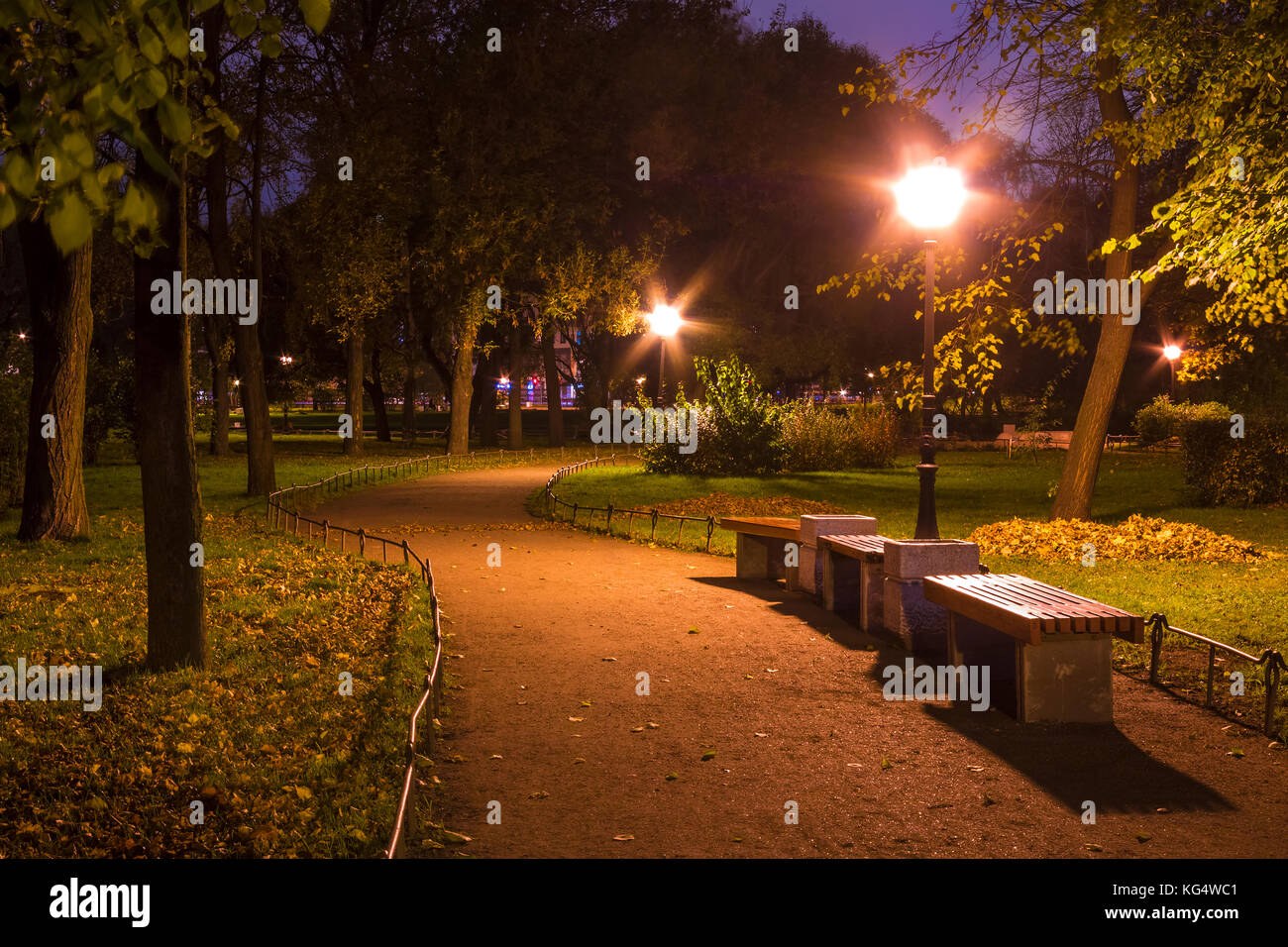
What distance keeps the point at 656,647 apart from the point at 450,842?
4.40 metres

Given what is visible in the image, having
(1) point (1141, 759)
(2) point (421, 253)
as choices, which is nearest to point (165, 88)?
(1) point (1141, 759)

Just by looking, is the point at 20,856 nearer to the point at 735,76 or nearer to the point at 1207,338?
the point at 1207,338

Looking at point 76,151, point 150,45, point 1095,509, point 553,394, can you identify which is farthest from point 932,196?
point 553,394

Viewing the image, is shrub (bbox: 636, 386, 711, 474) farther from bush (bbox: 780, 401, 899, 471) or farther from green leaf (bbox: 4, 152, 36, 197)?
green leaf (bbox: 4, 152, 36, 197)

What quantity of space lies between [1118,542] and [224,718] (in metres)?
11.8

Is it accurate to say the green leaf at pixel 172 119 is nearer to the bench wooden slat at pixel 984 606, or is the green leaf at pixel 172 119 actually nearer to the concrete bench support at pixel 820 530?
the bench wooden slat at pixel 984 606

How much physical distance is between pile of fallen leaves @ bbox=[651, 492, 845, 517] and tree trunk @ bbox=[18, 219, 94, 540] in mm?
9685

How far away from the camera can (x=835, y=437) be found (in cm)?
3309

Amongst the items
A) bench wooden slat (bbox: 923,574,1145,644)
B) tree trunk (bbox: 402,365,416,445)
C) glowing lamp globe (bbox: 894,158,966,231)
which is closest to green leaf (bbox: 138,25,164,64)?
bench wooden slat (bbox: 923,574,1145,644)

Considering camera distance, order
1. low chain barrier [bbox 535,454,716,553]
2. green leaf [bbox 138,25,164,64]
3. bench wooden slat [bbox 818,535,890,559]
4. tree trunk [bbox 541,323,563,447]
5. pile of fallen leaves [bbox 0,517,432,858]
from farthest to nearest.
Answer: tree trunk [bbox 541,323,563,447], low chain barrier [bbox 535,454,716,553], bench wooden slat [bbox 818,535,890,559], pile of fallen leaves [bbox 0,517,432,858], green leaf [bbox 138,25,164,64]

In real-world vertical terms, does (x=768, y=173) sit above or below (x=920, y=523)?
above

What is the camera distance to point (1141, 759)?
625 cm

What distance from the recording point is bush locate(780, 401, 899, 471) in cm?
3216

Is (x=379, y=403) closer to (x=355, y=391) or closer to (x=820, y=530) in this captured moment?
(x=355, y=391)
